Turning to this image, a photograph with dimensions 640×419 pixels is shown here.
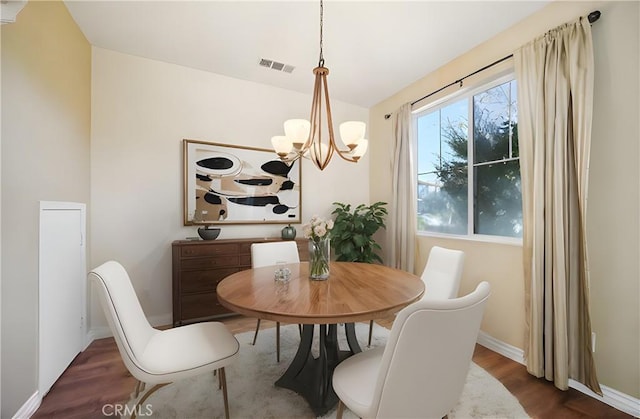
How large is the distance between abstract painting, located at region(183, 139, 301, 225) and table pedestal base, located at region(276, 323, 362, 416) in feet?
6.15

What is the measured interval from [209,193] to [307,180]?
1.31 m

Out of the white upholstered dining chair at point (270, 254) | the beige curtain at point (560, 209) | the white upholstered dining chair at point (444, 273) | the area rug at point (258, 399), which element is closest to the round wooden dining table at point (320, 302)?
the area rug at point (258, 399)

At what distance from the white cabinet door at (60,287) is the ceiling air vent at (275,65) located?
2.22m

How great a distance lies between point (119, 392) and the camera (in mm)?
1781

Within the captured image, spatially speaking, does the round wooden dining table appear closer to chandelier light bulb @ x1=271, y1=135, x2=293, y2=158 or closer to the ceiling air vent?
chandelier light bulb @ x1=271, y1=135, x2=293, y2=158

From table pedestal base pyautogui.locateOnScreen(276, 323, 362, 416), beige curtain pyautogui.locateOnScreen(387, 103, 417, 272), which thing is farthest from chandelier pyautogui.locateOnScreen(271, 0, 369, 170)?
beige curtain pyautogui.locateOnScreen(387, 103, 417, 272)

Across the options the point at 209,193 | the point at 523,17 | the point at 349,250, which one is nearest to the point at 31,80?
the point at 209,193

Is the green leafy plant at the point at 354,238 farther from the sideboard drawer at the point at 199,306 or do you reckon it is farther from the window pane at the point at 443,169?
the sideboard drawer at the point at 199,306

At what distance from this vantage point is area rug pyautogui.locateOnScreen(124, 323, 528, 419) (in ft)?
5.16

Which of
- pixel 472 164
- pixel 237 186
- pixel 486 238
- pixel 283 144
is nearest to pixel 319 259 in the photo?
pixel 283 144

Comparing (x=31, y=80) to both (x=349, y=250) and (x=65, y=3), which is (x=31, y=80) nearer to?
(x=65, y=3)

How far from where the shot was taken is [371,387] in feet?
3.69

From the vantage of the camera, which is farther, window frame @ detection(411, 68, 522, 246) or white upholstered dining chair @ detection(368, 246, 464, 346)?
window frame @ detection(411, 68, 522, 246)

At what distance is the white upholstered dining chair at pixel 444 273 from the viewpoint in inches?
72.9
